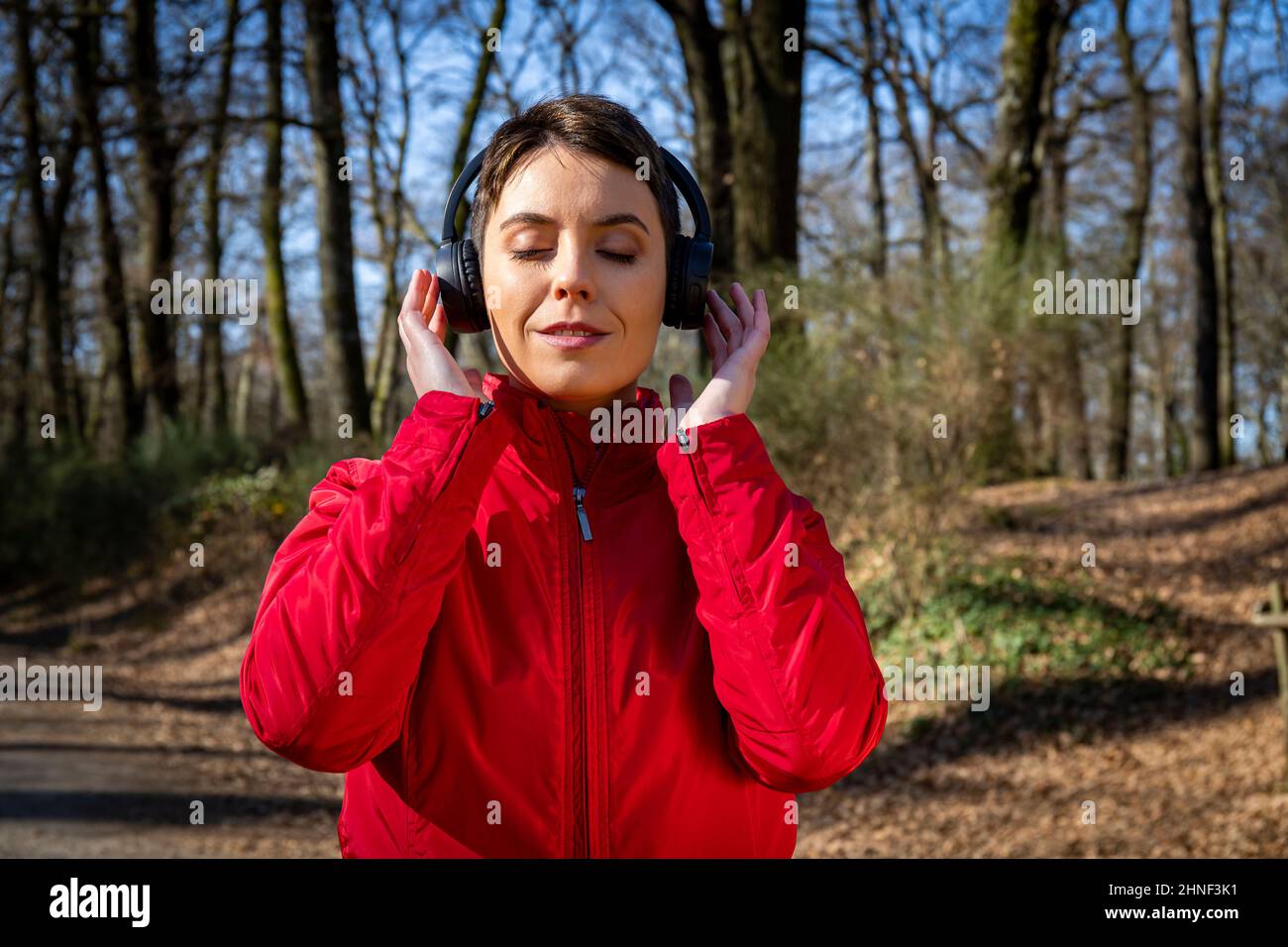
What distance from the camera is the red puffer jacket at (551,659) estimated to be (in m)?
1.55

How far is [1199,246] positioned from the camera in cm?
1576

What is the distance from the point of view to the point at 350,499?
163 cm

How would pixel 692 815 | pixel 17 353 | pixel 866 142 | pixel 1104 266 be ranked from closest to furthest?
pixel 692 815 → pixel 1104 266 → pixel 866 142 → pixel 17 353

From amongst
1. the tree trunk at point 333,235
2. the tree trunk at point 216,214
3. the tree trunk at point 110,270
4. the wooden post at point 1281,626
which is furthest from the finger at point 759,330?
the tree trunk at point 110,270

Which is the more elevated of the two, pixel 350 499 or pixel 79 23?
pixel 79 23

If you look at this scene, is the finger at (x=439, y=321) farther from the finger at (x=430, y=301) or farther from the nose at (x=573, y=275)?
the nose at (x=573, y=275)

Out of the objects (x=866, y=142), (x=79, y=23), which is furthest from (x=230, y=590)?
(x=866, y=142)

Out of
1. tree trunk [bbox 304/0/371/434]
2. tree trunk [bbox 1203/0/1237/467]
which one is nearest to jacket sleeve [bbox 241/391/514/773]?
tree trunk [bbox 304/0/371/434]

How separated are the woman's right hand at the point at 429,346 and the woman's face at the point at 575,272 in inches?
4.0

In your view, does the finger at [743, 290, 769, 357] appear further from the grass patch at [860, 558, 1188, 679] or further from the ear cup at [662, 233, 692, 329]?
the grass patch at [860, 558, 1188, 679]

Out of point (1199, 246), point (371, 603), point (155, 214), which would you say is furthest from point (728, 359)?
point (155, 214)

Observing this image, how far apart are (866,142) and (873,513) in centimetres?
1356
